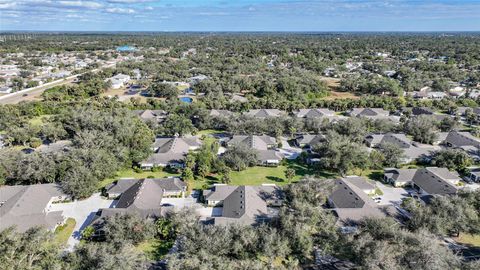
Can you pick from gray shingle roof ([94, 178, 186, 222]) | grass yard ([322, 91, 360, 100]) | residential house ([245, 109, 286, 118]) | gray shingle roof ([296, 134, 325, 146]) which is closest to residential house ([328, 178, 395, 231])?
gray shingle roof ([296, 134, 325, 146])

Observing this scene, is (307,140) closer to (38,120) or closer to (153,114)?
(153,114)

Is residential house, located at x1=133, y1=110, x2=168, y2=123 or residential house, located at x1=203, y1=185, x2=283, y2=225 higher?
residential house, located at x1=133, y1=110, x2=168, y2=123

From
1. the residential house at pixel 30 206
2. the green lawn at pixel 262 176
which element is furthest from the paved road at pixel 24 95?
the green lawn at pixel 262 176

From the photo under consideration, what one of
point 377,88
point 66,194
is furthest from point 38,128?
point 377,88

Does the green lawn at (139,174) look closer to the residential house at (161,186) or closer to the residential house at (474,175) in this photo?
the residential house at (161,186)

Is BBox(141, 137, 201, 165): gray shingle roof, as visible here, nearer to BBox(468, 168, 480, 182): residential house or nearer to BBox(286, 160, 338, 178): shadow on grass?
BBox(286, 160, 338, 178): shadow on grass

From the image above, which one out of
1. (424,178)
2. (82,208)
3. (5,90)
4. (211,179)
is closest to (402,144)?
(424,178)

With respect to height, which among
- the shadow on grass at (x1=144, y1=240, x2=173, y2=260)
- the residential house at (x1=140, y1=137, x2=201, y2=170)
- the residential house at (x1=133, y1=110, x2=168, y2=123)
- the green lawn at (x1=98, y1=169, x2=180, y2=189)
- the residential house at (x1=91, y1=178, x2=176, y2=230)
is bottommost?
the shadow on grass at (x1=144, y1=240, x2=173, y2=260)
